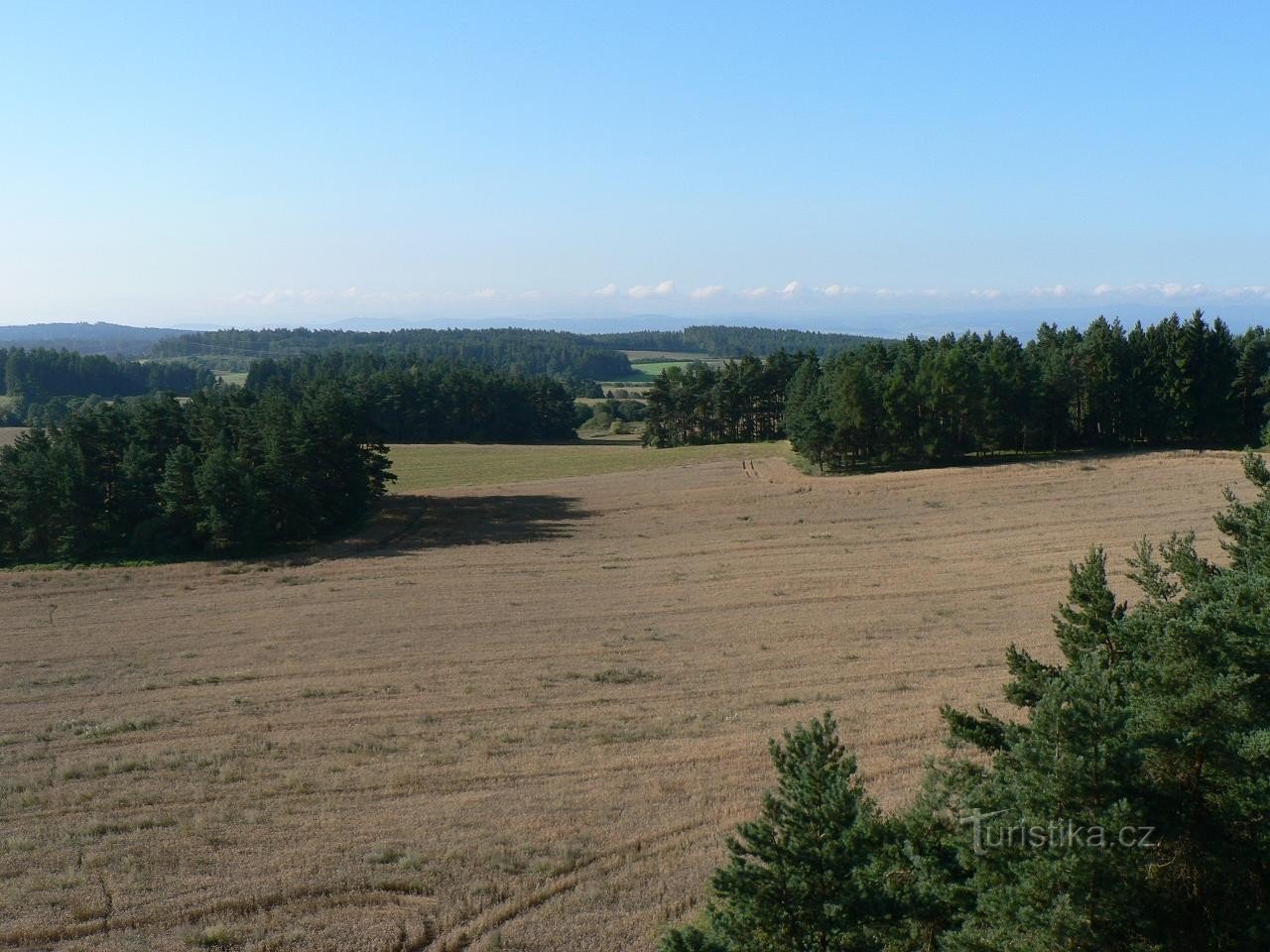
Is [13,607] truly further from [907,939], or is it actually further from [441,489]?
[907,939]

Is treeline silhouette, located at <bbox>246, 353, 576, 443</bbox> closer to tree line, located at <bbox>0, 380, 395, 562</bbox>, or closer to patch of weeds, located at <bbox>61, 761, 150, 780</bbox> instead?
tree line, located at <bbox>0, 380, 395, 562</bbox>

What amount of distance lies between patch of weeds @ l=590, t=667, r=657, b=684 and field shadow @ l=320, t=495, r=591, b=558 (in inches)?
953

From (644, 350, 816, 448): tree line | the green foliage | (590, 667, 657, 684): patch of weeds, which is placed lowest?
(590, 667, 657, 684): patch of weeds

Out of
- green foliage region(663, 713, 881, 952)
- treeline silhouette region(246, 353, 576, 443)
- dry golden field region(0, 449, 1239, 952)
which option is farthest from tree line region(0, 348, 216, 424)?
green foliage region(663, 713, 881, 952)

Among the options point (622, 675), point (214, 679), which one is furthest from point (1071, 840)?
point (214, 679)

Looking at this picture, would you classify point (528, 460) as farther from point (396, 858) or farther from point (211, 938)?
point (211, 938)

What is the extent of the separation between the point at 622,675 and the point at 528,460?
63.6 meters

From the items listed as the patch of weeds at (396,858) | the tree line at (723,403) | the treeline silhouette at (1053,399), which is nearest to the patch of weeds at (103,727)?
the patch of weeds at (396,858)

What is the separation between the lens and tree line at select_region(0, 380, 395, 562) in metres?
51.3

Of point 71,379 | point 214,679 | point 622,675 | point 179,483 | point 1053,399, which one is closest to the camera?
point 622,675

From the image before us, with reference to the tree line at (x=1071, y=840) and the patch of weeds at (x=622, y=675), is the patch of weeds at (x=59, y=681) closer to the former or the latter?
the patch of weeds at (x=622, y=675)

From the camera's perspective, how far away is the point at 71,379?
531ft

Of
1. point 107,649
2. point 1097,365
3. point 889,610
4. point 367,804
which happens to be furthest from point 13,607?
point 1097,365

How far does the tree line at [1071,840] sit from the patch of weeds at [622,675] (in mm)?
16548
